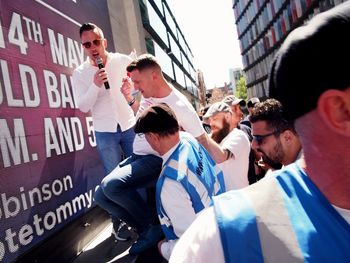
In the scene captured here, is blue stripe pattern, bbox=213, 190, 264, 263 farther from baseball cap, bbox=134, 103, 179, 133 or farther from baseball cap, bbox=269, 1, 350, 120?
baseball cap, bbox=134, 103, 179, 133

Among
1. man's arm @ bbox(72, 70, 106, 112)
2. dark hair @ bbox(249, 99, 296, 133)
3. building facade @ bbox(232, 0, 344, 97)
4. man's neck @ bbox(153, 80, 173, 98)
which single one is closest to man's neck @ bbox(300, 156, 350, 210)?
dark hair @ bbox(249, 99, 296, 133)

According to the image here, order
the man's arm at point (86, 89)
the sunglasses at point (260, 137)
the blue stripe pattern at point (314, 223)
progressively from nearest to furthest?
the blue stripe pattern at point (314, 223) < the sunglasses at point (260, 137) < the man's arm at point (86, 89)

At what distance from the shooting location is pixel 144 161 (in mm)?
A: 3068

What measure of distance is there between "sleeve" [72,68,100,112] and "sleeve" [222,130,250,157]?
134 cm

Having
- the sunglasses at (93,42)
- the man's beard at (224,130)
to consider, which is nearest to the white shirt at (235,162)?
the man's beard at (224,130)

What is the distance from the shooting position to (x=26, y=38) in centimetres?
303

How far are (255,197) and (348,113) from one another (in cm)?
31

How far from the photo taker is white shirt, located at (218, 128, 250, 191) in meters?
3.30

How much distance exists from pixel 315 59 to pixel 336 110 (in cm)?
15

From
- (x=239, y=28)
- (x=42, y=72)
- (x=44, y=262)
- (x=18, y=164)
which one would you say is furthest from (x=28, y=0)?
(x=239, y=28)

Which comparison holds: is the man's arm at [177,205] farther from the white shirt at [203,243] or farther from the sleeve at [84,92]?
the sleeve at [84,92]

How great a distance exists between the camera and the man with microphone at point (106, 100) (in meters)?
3.48

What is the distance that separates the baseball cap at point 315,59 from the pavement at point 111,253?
227 cm

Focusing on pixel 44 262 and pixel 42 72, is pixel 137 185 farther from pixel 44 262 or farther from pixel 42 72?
pixel 42 72
